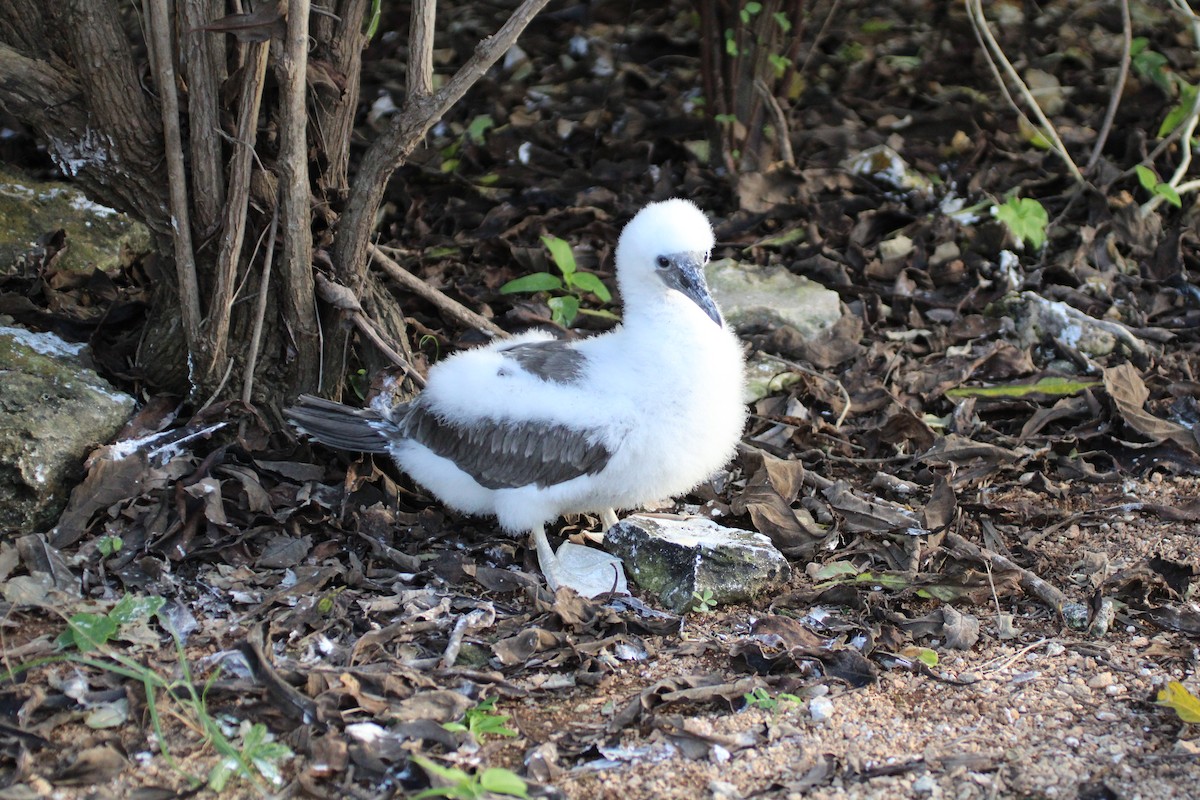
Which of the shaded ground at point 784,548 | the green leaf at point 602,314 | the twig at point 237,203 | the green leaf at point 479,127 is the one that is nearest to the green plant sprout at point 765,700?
the shaded ground at point 784,548

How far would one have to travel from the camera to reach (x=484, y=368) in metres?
3.98

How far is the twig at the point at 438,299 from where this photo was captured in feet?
15.4

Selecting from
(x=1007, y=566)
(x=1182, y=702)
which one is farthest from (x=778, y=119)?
(x=1182, y=702)

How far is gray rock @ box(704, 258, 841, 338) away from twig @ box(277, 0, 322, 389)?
171cm

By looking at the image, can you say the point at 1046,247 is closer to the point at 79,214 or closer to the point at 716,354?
the point at 716,354

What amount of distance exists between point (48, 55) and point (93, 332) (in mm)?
1004

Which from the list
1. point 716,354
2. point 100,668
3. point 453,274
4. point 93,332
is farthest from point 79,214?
point 716,354

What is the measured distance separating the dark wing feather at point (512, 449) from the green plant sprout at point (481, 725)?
1.00 m

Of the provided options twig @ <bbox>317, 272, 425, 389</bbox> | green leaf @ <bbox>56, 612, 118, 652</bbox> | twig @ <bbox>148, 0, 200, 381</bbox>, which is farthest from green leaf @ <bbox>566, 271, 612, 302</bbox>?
green leaf @ <bbox>56, 612, 118, 652</bbox>

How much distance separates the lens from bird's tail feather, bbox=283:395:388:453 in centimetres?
410

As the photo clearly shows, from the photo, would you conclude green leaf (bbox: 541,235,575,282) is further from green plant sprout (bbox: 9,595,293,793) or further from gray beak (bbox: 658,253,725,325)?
green plant sprout (bbox: 9,595,293,793)

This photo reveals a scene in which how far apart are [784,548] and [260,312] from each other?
6.37 ft

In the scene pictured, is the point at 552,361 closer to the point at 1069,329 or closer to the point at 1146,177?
the point at 1069,329

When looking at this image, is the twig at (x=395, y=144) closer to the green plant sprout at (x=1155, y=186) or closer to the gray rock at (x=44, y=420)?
the gray rock at (x=44, y=420)
